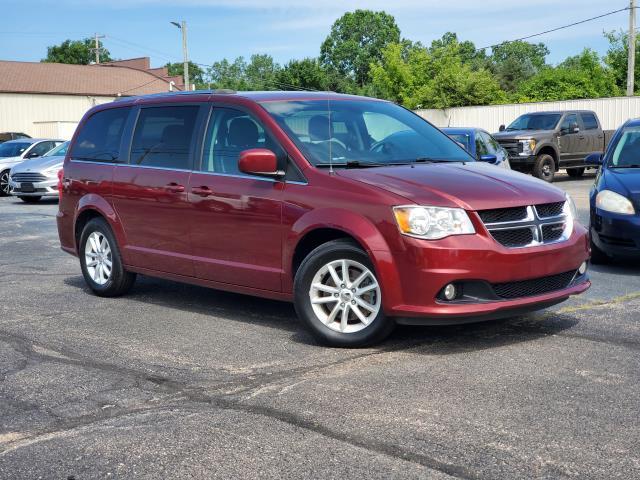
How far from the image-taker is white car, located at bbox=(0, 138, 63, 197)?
77.9 ft

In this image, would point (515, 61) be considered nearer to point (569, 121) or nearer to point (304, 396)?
point (569, 121)

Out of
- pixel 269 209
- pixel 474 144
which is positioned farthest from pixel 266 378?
pixel 474 144

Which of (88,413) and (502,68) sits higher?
(502,68)

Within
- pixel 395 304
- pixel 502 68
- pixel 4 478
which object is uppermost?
pixel 502 68

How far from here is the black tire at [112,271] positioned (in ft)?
26.4

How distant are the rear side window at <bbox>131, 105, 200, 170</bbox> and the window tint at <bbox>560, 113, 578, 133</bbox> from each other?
18.9m

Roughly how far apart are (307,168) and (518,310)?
1.74 m

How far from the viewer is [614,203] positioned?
912 cm

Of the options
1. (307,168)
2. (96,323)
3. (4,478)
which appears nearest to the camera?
(4,478)

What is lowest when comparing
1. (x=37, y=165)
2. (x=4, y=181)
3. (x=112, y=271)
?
(x=112, y=271)

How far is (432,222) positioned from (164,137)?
2.87m

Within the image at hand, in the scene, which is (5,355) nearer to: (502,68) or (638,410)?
(638,410)

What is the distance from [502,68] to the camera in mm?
96375

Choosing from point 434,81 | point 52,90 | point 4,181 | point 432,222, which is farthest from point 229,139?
point 52,90
